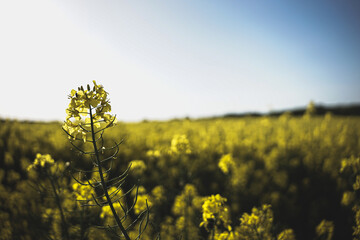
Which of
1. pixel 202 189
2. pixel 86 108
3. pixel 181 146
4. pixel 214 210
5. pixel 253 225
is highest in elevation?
pixel 86 108

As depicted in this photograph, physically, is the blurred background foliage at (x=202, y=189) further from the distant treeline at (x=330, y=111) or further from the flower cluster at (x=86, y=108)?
the distant treeline at (x=330, y=111)

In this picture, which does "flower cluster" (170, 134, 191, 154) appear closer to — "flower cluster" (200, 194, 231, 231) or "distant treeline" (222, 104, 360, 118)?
"flower cluster" (200, 194, 231, 231)

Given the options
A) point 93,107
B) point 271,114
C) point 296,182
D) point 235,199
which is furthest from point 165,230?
point 271,114

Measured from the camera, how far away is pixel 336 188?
396 centimetres

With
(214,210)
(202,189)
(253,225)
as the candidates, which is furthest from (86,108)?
(202,189)

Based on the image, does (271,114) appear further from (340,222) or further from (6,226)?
(6,226)

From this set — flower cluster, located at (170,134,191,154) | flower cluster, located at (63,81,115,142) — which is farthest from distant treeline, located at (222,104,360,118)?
flower cluster, located at (63,81,115,142)

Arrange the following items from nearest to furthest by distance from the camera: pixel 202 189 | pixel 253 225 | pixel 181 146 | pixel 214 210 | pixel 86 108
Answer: pixel 86 108 → pixel 214 210 → pixel 253 225 → pixel 181 146 → pixel 202 189

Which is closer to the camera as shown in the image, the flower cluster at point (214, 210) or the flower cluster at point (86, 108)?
the flower cluster at point (86, 108)

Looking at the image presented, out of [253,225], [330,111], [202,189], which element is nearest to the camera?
[253,225]

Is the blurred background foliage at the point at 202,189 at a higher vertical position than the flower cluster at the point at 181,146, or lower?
lower

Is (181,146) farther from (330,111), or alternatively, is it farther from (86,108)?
(330,111)

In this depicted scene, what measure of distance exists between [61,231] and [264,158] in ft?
16.4

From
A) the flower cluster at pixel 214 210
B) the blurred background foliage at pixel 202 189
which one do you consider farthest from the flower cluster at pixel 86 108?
the flower cluster at pixel 214 210
